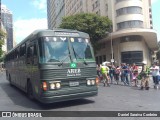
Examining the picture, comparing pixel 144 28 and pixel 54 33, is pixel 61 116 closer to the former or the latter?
pixel 54 33

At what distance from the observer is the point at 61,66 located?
8.73 metres

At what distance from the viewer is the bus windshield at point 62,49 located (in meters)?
8.66

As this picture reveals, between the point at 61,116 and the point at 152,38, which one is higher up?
the point at 152,38

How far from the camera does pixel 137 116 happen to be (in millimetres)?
7227

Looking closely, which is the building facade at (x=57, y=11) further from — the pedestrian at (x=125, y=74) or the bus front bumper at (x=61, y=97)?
the bus front bumper at (x=61, y=97)

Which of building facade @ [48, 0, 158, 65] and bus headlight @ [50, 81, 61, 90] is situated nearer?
bus headlight @ [50, 81, 61, 90]

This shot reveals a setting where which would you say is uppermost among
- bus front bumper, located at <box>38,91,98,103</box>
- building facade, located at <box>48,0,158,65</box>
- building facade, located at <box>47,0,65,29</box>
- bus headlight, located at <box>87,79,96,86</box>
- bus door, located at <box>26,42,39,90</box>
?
building facade, located at <box>47,0,65,29</box>

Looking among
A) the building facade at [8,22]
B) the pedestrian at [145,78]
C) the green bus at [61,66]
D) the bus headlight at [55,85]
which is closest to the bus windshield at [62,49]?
the green bus at [61,66]

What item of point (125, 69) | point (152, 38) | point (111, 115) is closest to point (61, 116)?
point (111, 115)

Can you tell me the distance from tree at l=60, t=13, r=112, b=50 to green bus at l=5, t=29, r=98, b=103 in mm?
35831

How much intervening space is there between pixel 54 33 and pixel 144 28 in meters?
36.9

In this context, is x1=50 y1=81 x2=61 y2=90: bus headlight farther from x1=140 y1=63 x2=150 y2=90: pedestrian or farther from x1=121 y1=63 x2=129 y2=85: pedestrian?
x1=121 y1=63 x2=129 y2=85: pedestrian

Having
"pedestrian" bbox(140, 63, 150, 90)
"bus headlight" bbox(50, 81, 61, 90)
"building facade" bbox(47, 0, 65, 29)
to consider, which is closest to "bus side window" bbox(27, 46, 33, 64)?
"bus headlight" bbox(50, 81, 61, 90)

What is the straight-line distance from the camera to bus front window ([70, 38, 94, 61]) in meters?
9.23
